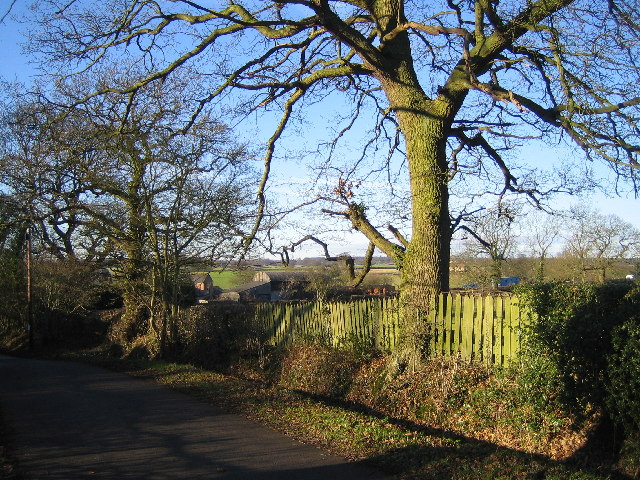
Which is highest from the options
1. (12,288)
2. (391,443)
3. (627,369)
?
(12,288)

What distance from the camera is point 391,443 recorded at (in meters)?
8.22

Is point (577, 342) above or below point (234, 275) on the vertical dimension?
below

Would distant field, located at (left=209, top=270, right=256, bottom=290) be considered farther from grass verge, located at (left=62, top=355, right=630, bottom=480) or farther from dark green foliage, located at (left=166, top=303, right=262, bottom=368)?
grass verge, located at (left=62, top=355, right=630, bottom=480)

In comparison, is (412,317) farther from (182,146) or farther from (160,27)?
(182,146)

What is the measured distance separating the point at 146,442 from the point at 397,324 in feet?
22.1

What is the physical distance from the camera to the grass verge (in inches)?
274

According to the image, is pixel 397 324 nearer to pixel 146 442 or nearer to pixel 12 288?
pixel 146 442

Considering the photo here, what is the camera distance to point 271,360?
707 inches

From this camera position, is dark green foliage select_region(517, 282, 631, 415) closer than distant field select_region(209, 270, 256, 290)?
Yes

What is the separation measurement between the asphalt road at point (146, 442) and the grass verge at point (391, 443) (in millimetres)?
374

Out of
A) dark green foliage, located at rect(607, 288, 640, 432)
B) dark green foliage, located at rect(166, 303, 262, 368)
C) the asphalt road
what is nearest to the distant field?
dark green foliage, located at rect(166, 303, 262, 368)

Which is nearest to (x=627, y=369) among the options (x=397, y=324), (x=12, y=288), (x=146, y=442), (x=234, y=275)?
(x=397, y=324)

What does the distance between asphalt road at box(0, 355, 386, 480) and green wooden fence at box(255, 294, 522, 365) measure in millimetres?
4395

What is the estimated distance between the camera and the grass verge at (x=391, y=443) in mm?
6961
